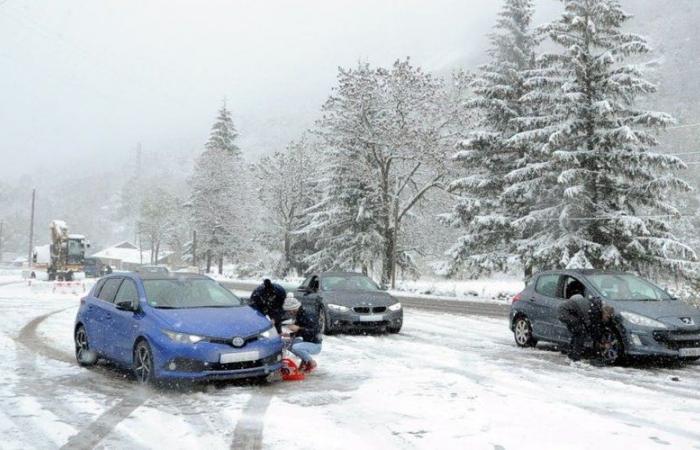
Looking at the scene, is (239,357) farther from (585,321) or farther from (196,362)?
(585,321)

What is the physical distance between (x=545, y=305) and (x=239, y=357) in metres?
6.13

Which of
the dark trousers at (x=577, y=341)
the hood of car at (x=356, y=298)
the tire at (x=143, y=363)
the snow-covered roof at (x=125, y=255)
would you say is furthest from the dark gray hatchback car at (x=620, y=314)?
the snow-covered roof at (x=125, y=255)

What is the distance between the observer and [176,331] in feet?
26.4

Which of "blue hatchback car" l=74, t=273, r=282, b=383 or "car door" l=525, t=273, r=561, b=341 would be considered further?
"car door" l=525, t=273, r=561, b=341

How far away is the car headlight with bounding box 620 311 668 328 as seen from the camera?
9828 millimetres

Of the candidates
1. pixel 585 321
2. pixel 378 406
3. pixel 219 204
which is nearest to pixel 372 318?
pixel 585 321

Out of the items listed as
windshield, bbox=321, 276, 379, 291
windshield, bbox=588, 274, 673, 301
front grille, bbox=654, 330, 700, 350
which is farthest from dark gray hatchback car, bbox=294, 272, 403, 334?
front grille, bbox=654, 330, 700, 350

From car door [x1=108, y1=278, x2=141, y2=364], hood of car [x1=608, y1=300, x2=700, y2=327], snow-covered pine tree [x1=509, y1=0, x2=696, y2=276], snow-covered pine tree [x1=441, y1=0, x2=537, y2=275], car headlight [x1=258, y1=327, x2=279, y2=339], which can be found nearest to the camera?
car headlight [x1=258, y1=327, x2=279, y2=339]

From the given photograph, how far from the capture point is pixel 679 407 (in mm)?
7168

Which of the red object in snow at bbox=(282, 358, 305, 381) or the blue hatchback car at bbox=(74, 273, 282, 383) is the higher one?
the blue hatchback car at bbox=(74, 273, 282, 383)

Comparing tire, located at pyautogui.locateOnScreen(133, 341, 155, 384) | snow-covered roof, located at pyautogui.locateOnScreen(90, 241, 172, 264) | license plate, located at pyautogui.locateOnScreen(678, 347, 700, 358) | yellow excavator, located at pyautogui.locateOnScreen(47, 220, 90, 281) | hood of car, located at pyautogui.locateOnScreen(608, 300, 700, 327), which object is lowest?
tire, located at pyautogui.locateOnScreen(133, 341, 155, 384)

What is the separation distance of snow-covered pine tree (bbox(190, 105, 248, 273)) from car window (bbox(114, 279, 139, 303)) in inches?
2221

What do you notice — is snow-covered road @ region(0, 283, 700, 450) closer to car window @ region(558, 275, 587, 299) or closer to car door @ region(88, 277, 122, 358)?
car door @ region(88, 277, 122, 358)

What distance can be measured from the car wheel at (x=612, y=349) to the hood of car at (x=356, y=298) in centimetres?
532
